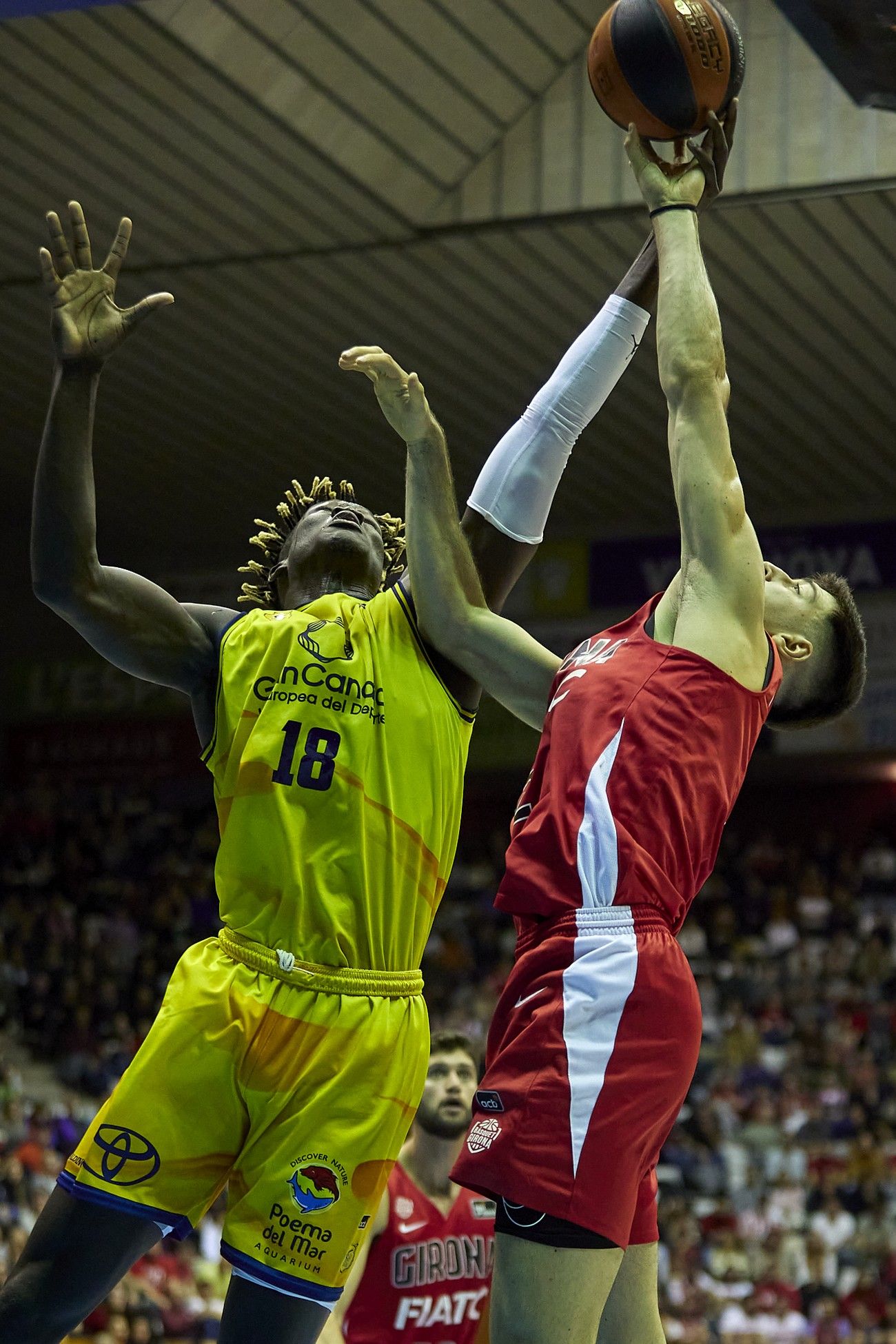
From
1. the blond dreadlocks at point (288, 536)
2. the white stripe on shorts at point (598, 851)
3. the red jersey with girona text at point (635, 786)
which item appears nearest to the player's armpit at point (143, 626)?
the blond dreadlocks at point (288, 536)

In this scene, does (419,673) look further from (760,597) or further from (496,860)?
(496,860)

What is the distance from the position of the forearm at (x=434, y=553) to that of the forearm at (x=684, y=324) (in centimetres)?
57

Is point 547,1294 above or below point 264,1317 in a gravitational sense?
above

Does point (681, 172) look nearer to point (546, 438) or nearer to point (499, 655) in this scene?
point (546, 438)

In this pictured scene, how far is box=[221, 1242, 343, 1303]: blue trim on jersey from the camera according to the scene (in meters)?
3.40

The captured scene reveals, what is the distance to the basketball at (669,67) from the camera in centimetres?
391

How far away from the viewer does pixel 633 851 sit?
3174mm

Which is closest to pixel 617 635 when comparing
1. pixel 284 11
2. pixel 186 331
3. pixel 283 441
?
pixel 284 11

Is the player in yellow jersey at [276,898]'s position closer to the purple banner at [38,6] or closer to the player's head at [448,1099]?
the purple banner at [38,6]

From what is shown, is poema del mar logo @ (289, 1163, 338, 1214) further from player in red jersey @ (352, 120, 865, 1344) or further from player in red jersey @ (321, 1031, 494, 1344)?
player in red jersey @ (321, 1031, 494, 1344)

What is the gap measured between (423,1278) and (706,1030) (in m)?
11.1

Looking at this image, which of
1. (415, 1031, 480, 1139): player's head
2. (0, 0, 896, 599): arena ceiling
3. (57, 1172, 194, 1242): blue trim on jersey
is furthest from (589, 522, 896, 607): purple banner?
(57, 1172, 194, 1242): blue trim on jersey

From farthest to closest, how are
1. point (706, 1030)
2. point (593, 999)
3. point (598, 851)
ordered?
point (706, 1030)
point (598, 851)
point (593, 999)

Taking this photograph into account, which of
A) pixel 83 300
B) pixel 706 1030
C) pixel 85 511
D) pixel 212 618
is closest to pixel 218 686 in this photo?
pixel 212 618
